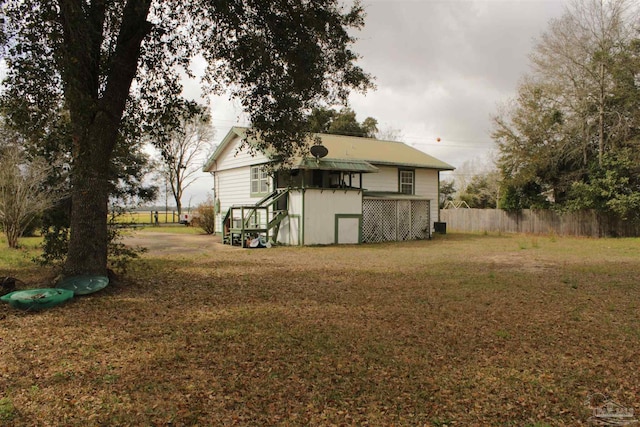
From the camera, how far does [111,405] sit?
131 inches

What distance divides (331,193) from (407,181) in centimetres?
679

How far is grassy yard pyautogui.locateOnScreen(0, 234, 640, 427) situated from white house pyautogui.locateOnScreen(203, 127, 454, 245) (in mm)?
7389

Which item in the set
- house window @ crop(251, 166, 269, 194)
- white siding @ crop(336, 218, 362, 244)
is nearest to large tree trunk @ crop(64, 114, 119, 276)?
white siding @ crop(336, 218, 362, 244)

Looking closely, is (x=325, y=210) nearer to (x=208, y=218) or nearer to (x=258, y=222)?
(x=258, y=222)

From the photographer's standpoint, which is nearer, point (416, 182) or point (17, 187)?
point (17, 187)

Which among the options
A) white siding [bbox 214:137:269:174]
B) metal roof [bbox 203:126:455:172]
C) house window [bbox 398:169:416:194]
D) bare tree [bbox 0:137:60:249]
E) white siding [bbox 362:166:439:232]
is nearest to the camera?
bare tree [bbox 0:137:60:249]

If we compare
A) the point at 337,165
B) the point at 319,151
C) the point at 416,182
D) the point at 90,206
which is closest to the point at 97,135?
the point at 90,206

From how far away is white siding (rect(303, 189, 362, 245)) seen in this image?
16.2m

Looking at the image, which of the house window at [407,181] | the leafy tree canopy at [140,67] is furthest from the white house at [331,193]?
the leafy tree canopy at [140,67]

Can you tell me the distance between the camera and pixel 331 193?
16734 mm

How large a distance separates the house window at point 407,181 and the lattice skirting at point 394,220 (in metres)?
2.20

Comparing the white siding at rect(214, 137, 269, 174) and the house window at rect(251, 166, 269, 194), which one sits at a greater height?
the white siding at rect(214, 137, 269, 174)

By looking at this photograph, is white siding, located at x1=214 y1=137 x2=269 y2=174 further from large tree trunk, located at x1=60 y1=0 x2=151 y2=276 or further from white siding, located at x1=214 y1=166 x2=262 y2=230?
large tree trunk, located at x1=60 y1=0 x2=151 y2=276

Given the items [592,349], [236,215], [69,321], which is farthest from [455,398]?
[236,215]
